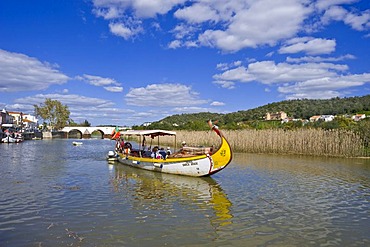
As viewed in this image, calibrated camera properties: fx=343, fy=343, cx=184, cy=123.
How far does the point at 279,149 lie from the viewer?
35.0 meters

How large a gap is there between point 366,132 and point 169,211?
87.2 feet

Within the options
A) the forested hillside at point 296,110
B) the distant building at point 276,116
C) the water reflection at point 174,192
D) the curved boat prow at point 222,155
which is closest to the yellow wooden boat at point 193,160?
the curved boat prow at point 222,155

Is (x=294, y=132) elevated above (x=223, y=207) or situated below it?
above

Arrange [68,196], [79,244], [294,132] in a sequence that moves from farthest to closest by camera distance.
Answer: [294,132], [68,196], [79,244]

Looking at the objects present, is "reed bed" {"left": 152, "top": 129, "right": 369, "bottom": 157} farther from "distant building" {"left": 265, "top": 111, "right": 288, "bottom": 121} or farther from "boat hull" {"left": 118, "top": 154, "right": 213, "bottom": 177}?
"distant building" {"left": 265, "top": 111, "right": 288, "bottom": 121}

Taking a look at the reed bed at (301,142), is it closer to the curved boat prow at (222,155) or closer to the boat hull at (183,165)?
the boat hull at (183,165)

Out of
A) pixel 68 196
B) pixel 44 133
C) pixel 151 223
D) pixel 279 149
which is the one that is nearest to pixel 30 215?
pixel 68 196

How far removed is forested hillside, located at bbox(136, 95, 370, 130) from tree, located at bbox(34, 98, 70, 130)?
3233cm

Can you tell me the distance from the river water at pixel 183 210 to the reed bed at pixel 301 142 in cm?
1169

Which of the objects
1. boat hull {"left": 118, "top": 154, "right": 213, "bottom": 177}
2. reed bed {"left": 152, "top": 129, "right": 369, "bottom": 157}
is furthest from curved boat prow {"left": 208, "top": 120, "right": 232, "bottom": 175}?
reed bed {"left": 152, "top": 129, "right": 369, "bottom": 157}

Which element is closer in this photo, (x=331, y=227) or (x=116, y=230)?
(x=116, y=230)

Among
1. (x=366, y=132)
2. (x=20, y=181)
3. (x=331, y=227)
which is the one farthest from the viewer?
(x=366, y=132)

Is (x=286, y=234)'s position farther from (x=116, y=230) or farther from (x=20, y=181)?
(x=20, y=181)

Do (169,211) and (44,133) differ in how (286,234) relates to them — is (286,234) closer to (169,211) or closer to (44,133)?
(169,211)
